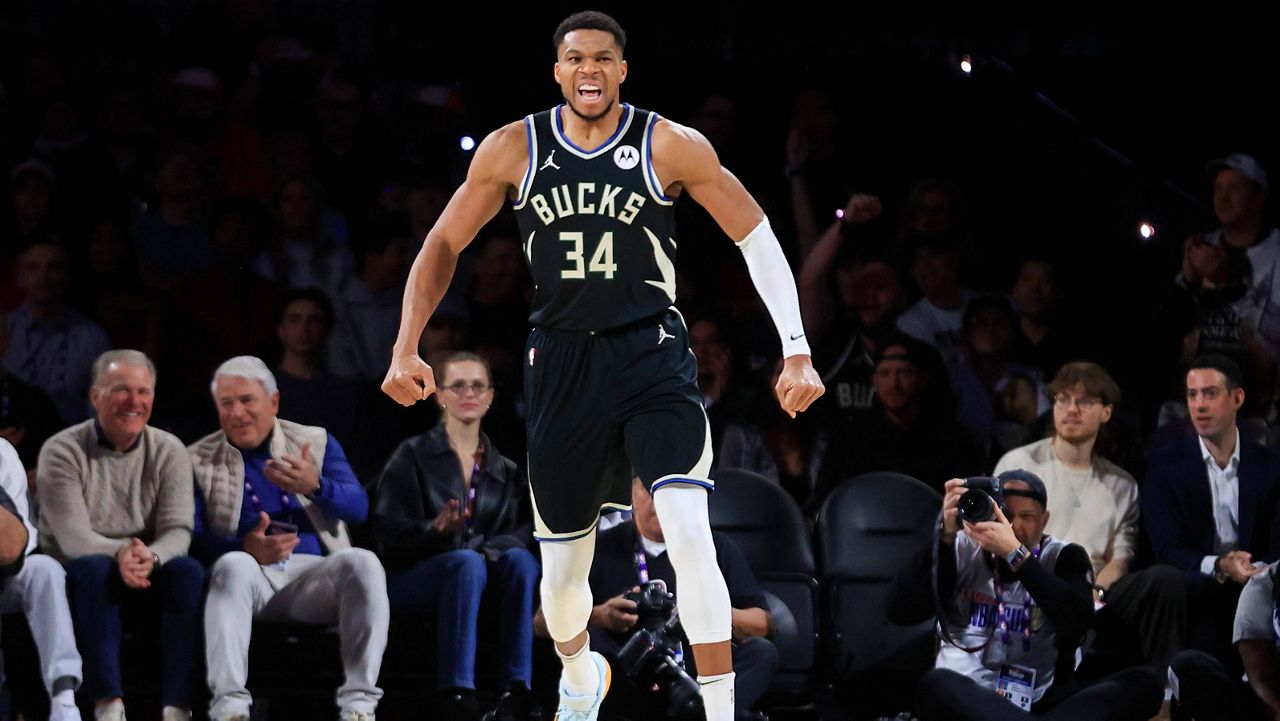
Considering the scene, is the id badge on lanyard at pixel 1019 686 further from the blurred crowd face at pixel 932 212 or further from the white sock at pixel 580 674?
the blurred crowd face at pixel 932 212

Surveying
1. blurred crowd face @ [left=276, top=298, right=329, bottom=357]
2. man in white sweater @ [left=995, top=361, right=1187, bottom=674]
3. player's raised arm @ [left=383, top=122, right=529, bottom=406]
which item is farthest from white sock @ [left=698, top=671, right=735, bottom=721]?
blurred crowd face @ [left=276, top=298, right=329, bottom=357]

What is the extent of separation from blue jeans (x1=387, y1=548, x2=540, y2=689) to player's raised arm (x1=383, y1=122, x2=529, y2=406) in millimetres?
1862

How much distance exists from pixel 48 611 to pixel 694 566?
117 inches

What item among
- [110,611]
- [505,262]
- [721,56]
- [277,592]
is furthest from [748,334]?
[110,611]

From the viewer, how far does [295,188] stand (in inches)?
319

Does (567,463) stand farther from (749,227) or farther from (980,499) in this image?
(980,499)

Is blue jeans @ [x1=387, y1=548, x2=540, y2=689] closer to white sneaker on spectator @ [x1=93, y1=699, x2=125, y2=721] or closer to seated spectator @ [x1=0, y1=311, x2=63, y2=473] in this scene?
white sneaker on spectator @ [x1=93, y1=699, x2=125, y2=721]

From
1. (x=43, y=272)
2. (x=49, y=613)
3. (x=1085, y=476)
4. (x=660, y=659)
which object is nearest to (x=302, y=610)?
(x=49, y=613)

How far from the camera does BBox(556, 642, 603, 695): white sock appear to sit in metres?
5.26

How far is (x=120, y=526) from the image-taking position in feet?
22.2

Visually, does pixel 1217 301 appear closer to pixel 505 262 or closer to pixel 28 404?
pixel 505 262

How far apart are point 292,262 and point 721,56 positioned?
103 inches

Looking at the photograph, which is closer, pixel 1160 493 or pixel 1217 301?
pixel 1160 493

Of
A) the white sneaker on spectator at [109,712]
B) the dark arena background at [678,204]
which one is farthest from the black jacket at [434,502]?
the white sneaker on spectator at [109,712]
